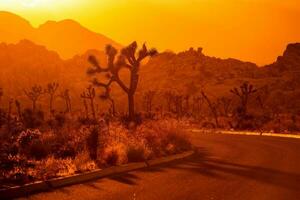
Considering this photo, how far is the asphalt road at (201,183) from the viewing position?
37.3 ft

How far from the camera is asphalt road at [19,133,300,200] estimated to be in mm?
11359

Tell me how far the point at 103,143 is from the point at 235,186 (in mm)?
7216

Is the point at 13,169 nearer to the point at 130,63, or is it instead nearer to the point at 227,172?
the point at 227,172

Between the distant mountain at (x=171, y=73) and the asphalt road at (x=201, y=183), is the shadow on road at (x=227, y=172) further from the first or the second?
the distant mountain at (x=171, y=73)

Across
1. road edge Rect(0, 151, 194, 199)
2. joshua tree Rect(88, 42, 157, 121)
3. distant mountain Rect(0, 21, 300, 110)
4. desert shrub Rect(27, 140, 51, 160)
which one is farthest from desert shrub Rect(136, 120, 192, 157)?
distant mountain Rect(0, 21, 300, 110)

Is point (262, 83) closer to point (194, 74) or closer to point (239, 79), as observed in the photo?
point (239, 79)

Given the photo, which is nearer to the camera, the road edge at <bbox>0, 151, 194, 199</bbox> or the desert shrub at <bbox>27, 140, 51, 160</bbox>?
the road edge at <bbox>0, 151, 194, 199</bbox>

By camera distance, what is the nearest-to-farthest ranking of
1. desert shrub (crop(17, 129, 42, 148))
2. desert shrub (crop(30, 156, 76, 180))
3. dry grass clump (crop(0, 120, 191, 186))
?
desert shrub (crop(30, 156, 76, 180)), dry grass clump (crop(0, 120, 191, 186)), desert shrub (crop(17, 129, 42, 148))

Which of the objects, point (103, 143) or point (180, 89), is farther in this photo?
point (180, 89)

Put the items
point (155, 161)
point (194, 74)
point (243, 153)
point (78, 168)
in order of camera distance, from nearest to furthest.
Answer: point (78, 168) < point (155, 161) < point (243, 153) < point (194, 74)

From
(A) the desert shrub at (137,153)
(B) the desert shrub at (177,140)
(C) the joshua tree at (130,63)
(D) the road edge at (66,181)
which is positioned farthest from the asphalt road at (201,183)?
(C) the joshua tree at (130,63)

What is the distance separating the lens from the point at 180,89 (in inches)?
5059

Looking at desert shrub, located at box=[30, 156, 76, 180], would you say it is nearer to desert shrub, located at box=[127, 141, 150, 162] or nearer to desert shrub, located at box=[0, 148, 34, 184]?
desert shrub, located at box=[0, 148, 34, 184]

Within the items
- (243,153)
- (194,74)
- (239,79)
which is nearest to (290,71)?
(239,79)
